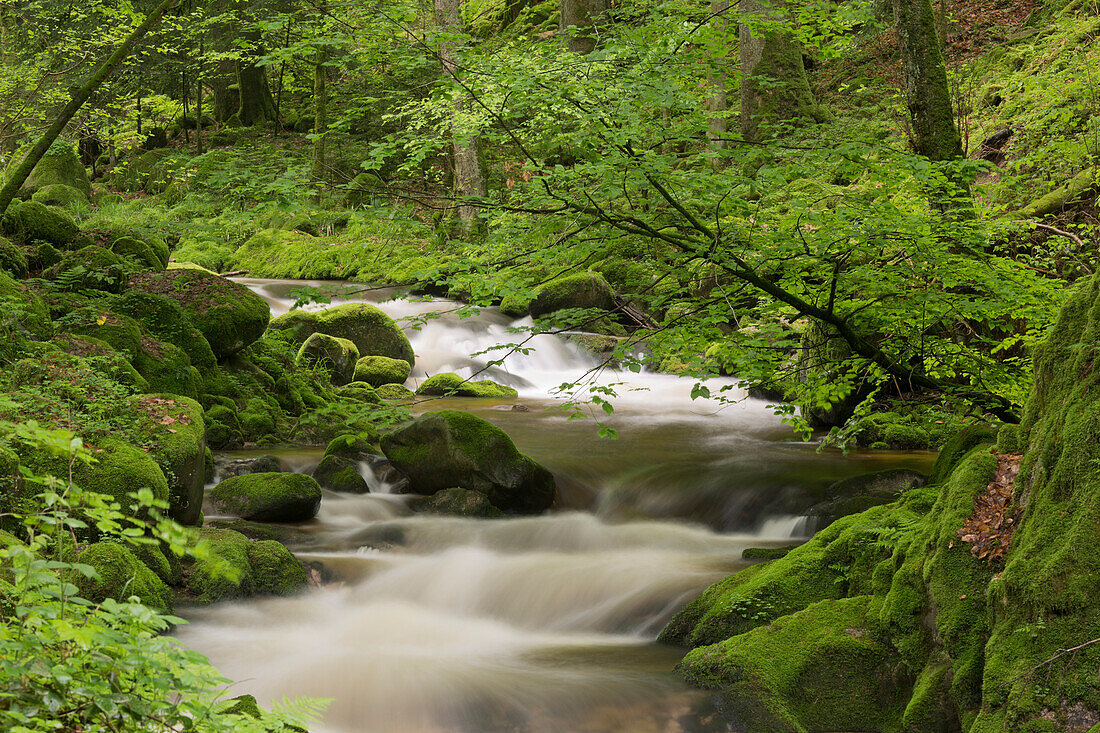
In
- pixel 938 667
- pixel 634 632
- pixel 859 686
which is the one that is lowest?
pixel 634 632

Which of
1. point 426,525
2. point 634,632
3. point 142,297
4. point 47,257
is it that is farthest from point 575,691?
point 47,257

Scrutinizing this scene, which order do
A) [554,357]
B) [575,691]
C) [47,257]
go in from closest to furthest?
[575,691] → [47,257] → [554,357]

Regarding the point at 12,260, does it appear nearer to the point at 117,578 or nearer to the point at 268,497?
the point at 268,497

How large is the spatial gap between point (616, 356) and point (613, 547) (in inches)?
150

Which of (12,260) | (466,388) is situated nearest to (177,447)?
(12,260)

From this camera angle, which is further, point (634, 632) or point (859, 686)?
point (634, 632)

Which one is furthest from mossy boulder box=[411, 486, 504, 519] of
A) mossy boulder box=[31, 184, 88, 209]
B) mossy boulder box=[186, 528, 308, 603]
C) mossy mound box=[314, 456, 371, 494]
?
mossy boulder box=[31, 184, 88, 209]

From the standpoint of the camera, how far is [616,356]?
4.80m

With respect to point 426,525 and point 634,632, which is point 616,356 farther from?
point 426,525

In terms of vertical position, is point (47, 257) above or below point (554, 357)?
above

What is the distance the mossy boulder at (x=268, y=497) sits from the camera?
318 inches

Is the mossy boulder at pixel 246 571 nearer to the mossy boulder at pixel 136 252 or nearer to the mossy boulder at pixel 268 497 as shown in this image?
the mossy boulder at pixel 268 497

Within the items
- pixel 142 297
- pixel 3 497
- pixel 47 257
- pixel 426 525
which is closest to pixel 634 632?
pixel 426 525

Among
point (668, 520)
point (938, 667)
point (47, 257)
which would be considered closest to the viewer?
point (938, 667)
